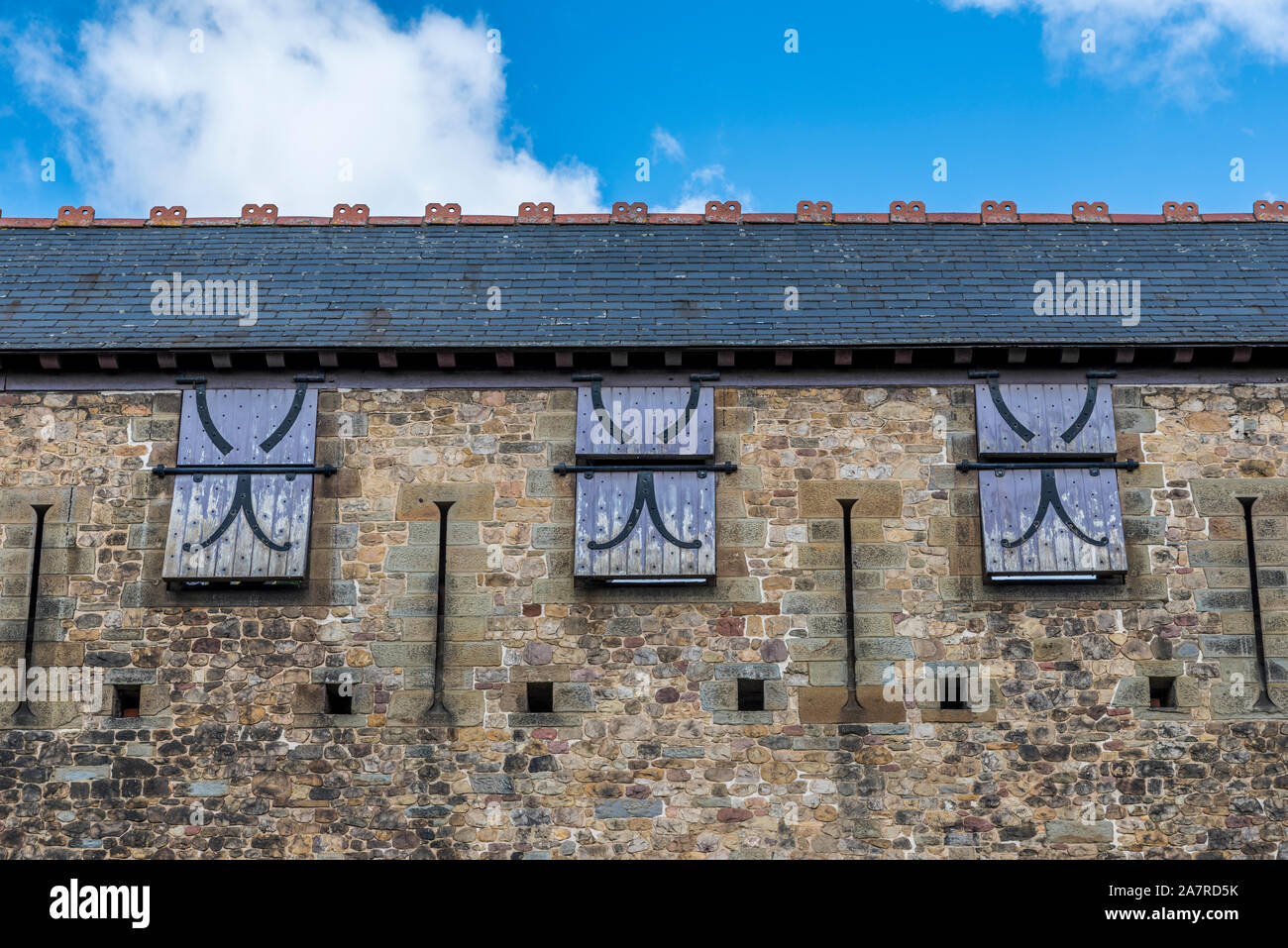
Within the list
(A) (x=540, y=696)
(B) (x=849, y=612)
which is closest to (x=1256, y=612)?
(B) (x=849, y=612)

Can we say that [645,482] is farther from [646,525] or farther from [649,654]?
[649,654]

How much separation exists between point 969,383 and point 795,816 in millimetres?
4365

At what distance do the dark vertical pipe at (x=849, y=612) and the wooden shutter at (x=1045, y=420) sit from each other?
1414mm

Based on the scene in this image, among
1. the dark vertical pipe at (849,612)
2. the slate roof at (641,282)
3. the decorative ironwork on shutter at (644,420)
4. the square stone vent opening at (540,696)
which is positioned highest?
the slate roof at (641,282)

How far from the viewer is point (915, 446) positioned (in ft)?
39.4

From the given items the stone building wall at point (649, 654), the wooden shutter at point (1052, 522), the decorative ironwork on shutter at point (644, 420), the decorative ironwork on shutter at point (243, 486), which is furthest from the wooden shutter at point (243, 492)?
the wooden shutter at point (1052, 522)

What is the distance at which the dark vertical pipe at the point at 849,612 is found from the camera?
37.3 ft

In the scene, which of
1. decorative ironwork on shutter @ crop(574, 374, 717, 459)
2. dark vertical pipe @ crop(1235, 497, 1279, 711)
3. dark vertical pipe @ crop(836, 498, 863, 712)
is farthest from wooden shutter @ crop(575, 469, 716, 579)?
dark vertical pipe @ crop(1235, 497, 1279, 711)

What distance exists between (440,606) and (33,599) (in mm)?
3757

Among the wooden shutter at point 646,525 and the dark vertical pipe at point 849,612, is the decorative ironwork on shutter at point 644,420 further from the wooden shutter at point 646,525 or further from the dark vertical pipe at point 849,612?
the dark vertical pipe at point 849,612

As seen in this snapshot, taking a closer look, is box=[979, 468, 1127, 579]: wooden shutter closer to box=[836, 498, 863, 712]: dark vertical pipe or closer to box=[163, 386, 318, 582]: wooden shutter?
box=[836, 498, 863, 712]: dark vertical pipe

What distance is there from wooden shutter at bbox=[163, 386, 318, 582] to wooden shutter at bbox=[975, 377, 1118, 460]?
20.9 ft

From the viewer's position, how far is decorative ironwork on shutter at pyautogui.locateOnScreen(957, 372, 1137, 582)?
37.8 ft
